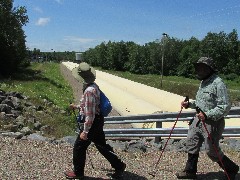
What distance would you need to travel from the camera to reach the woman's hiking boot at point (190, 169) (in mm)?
6516

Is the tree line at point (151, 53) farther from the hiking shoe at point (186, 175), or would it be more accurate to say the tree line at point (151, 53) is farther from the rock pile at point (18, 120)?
the hiking shoe at point (186, 175)

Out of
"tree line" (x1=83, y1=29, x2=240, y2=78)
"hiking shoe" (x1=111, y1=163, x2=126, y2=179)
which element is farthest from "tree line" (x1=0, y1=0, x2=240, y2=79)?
"hiking shoe" (x1=111, y1=163, x2=126, y2=179)

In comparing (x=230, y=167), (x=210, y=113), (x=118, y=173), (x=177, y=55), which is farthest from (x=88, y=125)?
(x=177, y=55)

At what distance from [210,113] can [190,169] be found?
117 cm

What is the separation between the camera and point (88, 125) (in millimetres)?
5957

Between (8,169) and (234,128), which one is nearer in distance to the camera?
(8,169)

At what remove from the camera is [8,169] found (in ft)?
22.8

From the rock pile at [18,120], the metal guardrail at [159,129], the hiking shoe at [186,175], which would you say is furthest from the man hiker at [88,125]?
the rock pile at [18,120]

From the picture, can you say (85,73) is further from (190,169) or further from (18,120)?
(18,120)

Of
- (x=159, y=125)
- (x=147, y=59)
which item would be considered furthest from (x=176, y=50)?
(x=159, y=125)

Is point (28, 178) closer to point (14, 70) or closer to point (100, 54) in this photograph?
point (14, 70)

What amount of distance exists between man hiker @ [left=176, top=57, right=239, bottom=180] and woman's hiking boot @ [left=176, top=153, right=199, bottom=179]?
0.05ft

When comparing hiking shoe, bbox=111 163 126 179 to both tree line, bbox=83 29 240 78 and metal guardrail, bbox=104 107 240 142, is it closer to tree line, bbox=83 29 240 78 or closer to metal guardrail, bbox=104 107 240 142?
metal guardrail, bbox=104 107 240 142

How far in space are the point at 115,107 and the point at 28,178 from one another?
64.7 ft
